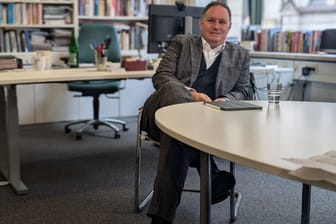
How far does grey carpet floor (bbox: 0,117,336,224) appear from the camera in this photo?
2.51 m

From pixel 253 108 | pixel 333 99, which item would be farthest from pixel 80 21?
pixel 253 108

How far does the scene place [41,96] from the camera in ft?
15.4

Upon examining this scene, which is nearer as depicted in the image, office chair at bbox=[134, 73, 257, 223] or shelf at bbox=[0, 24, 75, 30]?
office chair at bbox=[134, 73, 257, 223]

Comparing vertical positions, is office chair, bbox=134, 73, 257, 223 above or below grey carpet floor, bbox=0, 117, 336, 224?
above

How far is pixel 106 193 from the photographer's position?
9.41ft

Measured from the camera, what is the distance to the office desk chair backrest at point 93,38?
4.57 metres

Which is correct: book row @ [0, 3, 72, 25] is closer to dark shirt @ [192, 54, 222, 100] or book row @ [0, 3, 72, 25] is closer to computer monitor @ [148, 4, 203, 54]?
computer monitor @ [148, 4, 203, 54]

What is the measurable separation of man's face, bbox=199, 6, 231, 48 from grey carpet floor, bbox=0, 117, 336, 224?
0.94 m

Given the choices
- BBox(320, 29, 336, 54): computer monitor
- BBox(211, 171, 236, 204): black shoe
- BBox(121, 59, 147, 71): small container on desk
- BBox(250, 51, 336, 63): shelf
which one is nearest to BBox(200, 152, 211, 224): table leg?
BBox(211, 171, 236, 204): black shoe

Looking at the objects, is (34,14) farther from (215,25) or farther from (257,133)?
(257,133)

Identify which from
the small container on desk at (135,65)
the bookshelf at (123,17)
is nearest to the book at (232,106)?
the small container on desk at (135,65)

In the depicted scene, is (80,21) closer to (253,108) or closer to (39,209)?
(39,209)

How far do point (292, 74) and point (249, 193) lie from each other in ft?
6.18

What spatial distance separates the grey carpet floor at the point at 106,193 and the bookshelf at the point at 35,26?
45.5 inches
